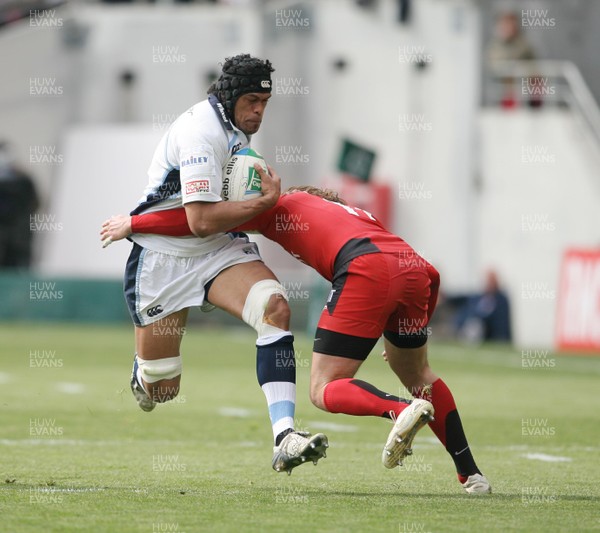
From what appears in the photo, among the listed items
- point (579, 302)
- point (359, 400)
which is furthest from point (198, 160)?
point (579, 302)

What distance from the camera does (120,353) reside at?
19672 mm

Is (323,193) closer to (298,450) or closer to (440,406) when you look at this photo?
(440,406)

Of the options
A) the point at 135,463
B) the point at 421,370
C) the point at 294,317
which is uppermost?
the point at 421,370

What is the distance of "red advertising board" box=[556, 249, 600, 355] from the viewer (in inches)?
848

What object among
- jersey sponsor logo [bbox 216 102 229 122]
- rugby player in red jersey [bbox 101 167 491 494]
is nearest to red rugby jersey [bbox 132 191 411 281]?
rugby player in red jersey [bbox 101 167 491 494]

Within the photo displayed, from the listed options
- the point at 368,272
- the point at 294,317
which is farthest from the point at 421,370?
the point at 294,317

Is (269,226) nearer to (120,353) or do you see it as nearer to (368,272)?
(368,272)

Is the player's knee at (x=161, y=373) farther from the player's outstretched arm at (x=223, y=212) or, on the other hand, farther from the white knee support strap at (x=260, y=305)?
the player's outstretched arm at (x=223, y=212)

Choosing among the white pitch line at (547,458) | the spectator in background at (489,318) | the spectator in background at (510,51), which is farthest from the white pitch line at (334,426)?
the spectator in background at (510,51)

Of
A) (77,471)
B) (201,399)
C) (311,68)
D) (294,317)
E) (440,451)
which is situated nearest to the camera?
(77,471)

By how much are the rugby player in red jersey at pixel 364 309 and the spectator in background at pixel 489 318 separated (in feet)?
54.2

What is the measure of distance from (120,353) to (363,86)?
11.8 metres

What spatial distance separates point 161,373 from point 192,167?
141 centimetres

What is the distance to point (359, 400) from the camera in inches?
279
